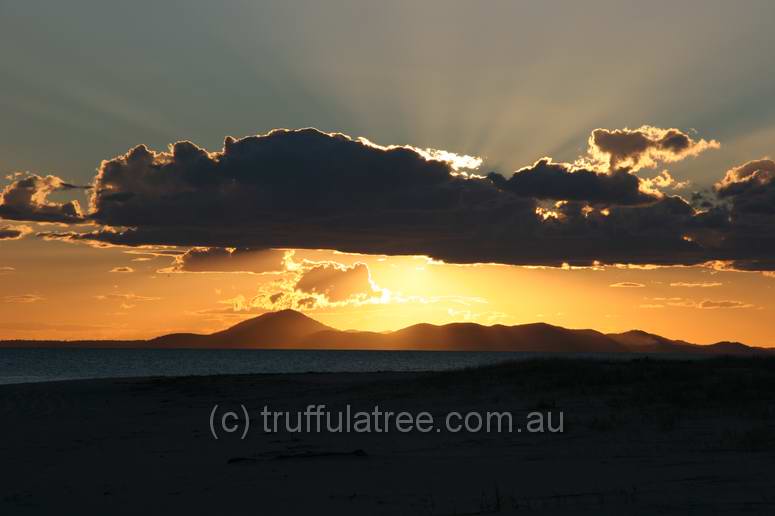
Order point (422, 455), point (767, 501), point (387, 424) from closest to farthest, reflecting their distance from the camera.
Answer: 1. point (767, 501)
2. point (422, 455)
3. point (387, 424)

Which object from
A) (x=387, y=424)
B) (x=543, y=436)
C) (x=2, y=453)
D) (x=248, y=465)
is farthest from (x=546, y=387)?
(x=2, y=453)

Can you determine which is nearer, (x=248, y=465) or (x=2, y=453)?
(x=248, y=465)

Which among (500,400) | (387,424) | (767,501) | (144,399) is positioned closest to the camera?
(767,501)

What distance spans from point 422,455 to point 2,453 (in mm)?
11309

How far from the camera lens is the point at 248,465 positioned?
55.4 ft

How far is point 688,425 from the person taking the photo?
19578 millimetres

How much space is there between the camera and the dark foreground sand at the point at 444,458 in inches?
476

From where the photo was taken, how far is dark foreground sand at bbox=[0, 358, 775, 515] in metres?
12.1

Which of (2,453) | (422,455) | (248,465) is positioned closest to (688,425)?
(422,455)

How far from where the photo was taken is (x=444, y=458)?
55.5 ft

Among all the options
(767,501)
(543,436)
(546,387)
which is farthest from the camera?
(546,387)

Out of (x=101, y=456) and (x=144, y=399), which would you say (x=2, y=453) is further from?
(x=144, y=399)

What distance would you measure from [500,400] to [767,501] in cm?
1653

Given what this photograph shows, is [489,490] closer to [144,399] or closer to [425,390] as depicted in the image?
[425,390]
